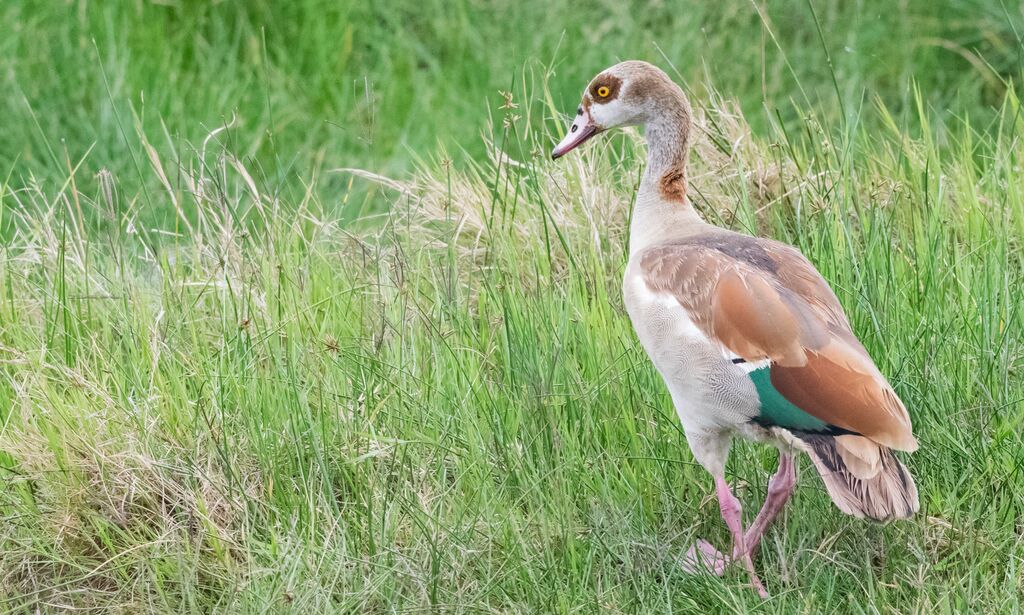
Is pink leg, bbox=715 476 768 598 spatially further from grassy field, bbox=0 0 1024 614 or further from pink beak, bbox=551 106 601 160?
pink beak, bbox=551 106 601 160

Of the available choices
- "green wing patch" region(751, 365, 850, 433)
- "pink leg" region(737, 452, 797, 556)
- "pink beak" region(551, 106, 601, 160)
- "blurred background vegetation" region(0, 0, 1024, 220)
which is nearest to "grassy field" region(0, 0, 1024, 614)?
"pink leg" region(737, 452, 797, 556)

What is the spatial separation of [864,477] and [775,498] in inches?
18.7

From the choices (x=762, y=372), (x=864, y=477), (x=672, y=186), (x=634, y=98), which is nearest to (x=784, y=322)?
(x=762, y=372)

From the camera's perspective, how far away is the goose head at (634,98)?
4309 millimetres

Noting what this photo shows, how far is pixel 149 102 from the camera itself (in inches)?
273

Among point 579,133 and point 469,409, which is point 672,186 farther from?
point 469,409

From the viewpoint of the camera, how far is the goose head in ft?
14.1

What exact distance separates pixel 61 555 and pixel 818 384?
197 centimetres

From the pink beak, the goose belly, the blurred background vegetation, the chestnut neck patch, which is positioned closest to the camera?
the goose belly

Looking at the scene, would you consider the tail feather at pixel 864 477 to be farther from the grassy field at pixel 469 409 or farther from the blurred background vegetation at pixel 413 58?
the blurred background vegetation at pixel 413 58

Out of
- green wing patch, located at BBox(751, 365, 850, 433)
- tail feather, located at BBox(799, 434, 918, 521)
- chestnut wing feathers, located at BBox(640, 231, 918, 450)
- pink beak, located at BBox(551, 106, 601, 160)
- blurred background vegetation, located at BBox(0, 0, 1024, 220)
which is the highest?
pink beak, located at BBox(551, 106, 601, 160)

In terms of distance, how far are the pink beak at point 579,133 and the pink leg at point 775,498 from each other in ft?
4.14

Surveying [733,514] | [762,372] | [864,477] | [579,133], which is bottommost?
[733,514]

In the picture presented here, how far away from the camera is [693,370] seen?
359 cm
